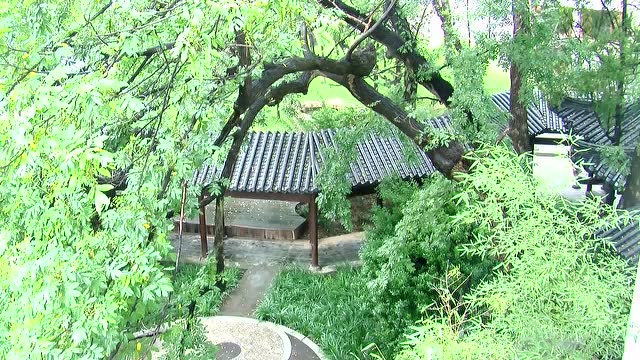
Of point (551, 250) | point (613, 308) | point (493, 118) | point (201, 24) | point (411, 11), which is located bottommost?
point (613, 308)

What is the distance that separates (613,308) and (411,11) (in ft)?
11.7

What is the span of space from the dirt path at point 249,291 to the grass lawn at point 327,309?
0.89ft

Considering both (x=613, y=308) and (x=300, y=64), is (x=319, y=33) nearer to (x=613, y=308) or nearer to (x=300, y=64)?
(x=300, y=64)

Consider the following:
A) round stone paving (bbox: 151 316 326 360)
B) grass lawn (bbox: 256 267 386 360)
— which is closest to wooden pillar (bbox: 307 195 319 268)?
grass lawn (bbox: 256 267 386 360)

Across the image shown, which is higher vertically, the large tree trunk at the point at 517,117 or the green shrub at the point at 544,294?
the large tree trunk at the point at 517,117

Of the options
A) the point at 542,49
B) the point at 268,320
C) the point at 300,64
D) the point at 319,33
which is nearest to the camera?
the point at 319,33

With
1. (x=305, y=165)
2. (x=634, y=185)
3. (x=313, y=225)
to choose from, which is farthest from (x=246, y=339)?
(x=634, y=185)

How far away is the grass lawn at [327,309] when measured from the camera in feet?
24.5

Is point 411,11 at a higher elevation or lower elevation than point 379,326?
higher

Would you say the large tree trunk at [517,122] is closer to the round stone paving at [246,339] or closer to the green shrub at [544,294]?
the green shrub at [544,294]

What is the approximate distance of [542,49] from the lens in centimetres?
508

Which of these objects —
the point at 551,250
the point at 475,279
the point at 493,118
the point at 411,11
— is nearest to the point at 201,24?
the point at 551,250

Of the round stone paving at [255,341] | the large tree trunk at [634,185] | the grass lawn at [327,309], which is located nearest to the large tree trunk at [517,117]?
the large tree trunk at [634,185]

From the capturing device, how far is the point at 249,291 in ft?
31.1
